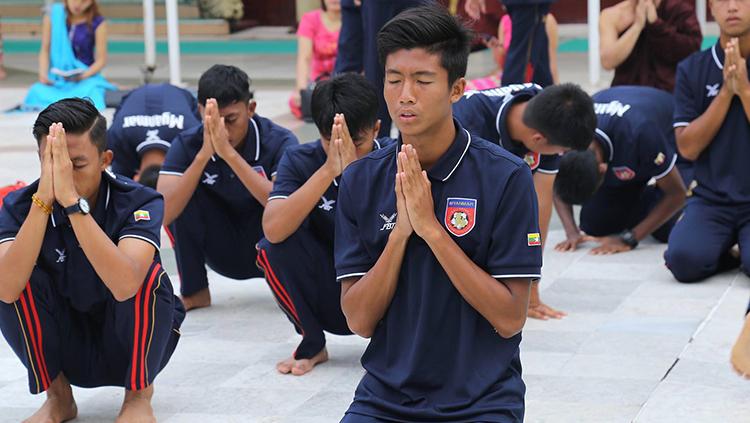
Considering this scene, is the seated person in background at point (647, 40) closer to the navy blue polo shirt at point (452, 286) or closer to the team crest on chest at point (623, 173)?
the team crest on chest at point (623, 173)

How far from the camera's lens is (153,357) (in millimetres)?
3844

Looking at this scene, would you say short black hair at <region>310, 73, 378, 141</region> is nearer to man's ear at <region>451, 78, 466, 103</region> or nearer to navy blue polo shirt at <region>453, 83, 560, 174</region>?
navy blue polo shirt at <region>453, 83, 560, 174</region>

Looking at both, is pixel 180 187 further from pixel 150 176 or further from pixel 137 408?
pixel 137 408

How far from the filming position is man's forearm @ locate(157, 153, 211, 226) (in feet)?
15.9

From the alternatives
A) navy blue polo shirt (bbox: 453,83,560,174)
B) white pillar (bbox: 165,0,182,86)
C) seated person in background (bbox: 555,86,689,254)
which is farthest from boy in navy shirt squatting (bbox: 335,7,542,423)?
white pillar (bbox: 165,0,182,86)

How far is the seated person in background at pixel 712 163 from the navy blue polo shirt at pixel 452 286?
2700 mm

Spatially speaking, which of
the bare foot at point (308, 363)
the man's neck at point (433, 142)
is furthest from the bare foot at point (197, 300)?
the man's neck at point (433, 142)

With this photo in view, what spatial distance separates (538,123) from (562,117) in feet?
0.31

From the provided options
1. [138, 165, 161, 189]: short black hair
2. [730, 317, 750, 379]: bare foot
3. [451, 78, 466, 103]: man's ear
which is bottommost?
[138, 165, 161, 189]: short black hair

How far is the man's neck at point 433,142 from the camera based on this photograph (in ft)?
9.36

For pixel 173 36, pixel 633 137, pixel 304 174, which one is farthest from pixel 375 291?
pixel 173 36

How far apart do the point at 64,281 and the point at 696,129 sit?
2.80m

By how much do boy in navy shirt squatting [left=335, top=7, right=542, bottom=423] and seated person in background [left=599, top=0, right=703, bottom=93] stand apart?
421 centimetres

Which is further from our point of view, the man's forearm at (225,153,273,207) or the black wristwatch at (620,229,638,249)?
the black wristwatch at (620,229,638,249)
